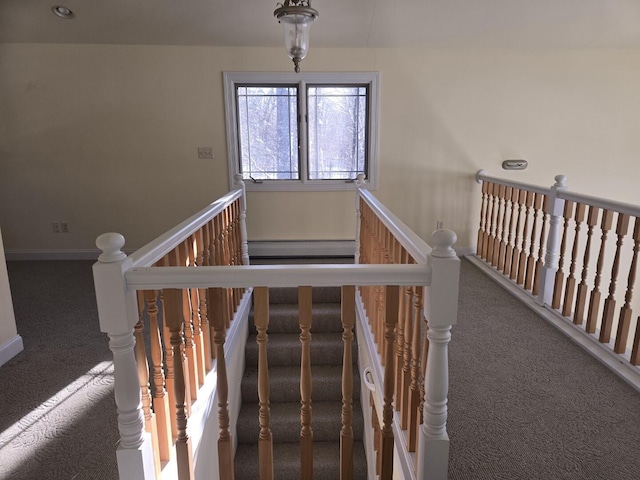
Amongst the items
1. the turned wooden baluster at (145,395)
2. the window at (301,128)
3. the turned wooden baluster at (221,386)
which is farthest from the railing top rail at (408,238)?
the window at (301,128)

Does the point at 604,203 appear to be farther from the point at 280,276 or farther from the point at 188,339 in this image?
the point at 188,339

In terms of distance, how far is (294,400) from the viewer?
10.2ft

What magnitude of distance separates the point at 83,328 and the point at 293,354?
5.02ft

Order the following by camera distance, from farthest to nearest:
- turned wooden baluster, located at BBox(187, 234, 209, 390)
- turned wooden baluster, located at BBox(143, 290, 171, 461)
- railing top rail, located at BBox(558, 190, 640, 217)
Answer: railing top rail, located at BBox(558, 190, 640, 217) < turned wooden baluster, located at BBox(187, 234, 209, 390) < turned wooden baluster, located at BBox(143, 290, 171, 461)

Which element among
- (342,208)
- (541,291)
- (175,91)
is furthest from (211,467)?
(175,91)

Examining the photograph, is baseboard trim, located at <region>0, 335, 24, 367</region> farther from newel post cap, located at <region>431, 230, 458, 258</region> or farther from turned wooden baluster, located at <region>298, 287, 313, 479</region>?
newel post cap, located at <region>431, 230, 458, 258</region>

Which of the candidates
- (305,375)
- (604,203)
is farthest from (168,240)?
(604,203)

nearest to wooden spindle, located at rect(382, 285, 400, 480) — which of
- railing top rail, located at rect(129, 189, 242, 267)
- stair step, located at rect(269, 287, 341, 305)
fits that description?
railing top rail, located at rect(129, 189, 242, 267)

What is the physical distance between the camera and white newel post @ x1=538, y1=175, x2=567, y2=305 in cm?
302

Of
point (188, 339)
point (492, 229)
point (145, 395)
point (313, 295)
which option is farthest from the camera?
point (492, 229)

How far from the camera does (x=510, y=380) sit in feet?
7.58

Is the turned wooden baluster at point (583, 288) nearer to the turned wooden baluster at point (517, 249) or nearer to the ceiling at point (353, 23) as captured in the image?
the turned wooden baluster at point (517, 249)

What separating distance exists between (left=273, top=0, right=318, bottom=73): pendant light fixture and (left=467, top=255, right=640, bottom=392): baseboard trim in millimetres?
2377

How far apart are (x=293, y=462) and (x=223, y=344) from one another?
1.68 meters
